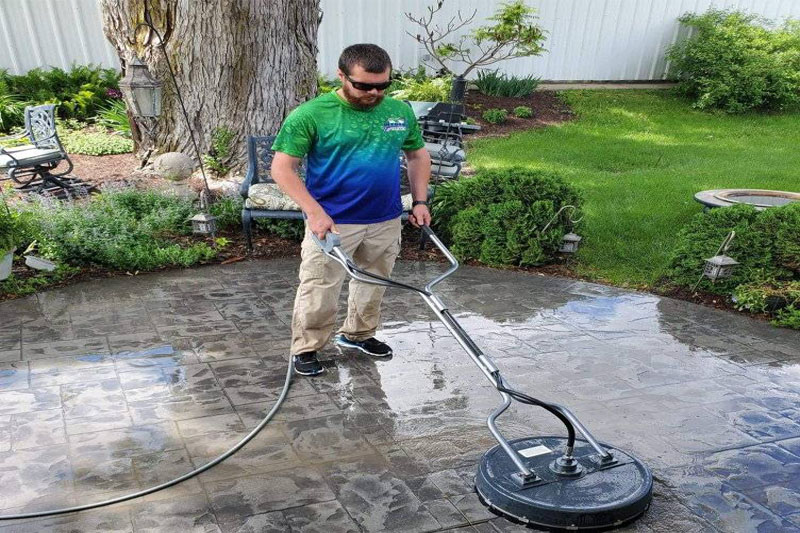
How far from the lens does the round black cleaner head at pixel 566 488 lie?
8.18 feet

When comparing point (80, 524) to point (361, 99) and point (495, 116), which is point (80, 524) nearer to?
point (361, 99)

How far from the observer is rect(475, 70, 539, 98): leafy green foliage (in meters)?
11.9

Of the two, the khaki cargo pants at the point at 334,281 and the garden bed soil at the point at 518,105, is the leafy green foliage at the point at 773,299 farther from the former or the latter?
the garden bed soil at the point at 518,105

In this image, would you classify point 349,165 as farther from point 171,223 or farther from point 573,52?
point 573,52

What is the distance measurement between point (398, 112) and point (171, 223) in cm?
337

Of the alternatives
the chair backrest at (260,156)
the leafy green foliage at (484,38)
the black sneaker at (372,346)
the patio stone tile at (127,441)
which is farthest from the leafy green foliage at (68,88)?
the patio stone tile at (127,441)

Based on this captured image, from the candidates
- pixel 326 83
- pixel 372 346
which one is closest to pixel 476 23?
pixel 326 83

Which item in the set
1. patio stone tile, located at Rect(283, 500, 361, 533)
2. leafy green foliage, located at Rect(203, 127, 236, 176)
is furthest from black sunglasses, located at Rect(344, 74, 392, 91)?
leafy green foliage, located at Rect(203, 127, 236, 176)

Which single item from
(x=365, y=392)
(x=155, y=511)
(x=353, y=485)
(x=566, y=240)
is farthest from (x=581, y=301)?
(x=155, y=511)

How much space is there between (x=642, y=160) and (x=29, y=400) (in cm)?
799

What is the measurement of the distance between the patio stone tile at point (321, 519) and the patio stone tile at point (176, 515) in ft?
0.94

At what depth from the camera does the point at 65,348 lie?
3994 millimetres

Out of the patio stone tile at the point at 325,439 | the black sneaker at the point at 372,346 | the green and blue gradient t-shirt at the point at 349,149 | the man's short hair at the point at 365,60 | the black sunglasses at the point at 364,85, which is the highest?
the man's short hair at the point at 365,60

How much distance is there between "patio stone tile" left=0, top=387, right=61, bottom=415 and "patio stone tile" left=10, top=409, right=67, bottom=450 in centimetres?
5
